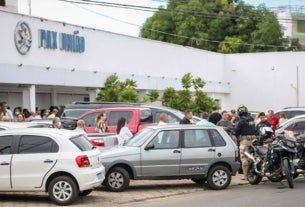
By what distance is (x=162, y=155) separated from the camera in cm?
1509

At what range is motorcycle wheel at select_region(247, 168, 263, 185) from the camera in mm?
16500

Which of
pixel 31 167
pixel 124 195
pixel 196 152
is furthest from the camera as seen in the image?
pixel 196 152

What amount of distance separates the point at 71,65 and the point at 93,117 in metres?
11.1

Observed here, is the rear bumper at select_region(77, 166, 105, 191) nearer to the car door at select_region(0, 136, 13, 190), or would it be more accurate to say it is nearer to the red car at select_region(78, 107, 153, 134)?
the car door at select_region(0, 136, 13, 190)

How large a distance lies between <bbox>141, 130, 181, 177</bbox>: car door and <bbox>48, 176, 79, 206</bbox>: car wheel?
2.52 m

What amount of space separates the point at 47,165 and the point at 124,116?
6875mm

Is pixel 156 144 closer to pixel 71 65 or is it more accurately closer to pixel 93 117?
pixel 93 117

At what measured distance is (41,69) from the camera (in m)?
28.0

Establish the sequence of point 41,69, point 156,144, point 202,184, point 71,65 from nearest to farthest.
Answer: point 156,144, point 202,184, point 41,69, point 71,65

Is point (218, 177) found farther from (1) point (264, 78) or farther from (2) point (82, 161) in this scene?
(1) point (264, 78)

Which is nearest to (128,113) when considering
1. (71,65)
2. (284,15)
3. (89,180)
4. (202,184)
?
(202,184)

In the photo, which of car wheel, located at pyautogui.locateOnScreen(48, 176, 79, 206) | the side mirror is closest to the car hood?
the side mirror

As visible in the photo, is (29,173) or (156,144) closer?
(29,173)

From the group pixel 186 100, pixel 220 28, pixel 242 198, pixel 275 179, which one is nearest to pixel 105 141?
pixel 242 198
